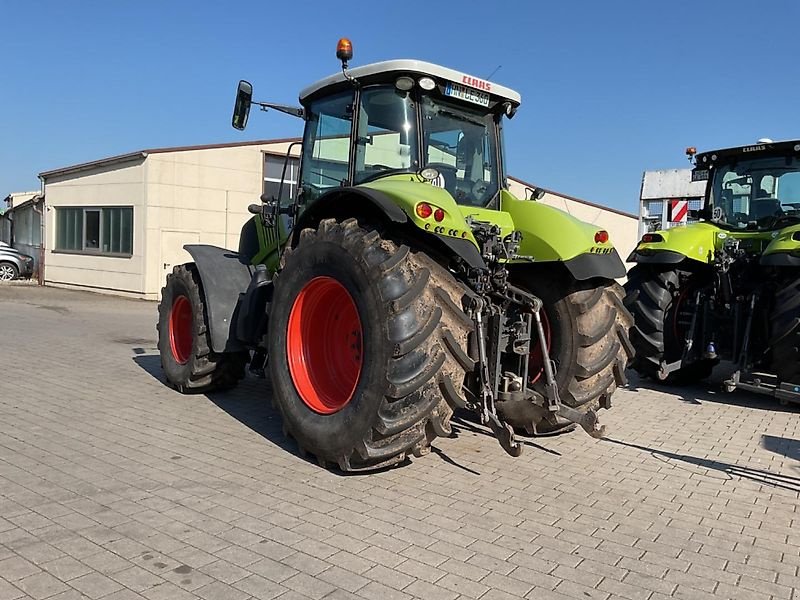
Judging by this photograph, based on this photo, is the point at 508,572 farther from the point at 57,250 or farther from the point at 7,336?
the point at 57,250

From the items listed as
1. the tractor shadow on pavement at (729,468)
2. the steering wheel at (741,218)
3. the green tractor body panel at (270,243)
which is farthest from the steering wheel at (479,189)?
the steering wheel at (741,218)

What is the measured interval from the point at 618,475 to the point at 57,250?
20.8 m

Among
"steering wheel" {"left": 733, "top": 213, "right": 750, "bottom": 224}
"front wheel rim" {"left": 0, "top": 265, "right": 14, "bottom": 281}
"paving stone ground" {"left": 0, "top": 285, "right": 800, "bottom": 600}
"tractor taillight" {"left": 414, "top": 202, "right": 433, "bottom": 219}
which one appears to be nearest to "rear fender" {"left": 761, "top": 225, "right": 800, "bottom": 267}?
"steering wheel" {"left": 733, "top": 213, "right": 750, "bottom": 224}

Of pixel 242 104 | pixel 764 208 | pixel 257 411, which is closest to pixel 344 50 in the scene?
pixel 242 104

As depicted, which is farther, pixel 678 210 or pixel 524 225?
pixel 678 210

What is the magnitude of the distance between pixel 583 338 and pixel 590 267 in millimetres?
544

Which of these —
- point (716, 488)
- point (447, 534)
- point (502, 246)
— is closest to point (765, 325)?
point (716, 488)

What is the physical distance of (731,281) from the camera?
7.55 meters

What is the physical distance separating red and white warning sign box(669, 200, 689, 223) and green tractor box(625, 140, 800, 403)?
2.20 meters

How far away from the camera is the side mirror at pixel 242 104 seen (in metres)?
5.80

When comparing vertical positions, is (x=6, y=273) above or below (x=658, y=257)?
below

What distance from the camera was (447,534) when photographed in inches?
143

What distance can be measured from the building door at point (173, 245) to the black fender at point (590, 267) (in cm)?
1505

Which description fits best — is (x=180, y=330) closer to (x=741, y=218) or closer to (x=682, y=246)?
(x=682, y=246)
